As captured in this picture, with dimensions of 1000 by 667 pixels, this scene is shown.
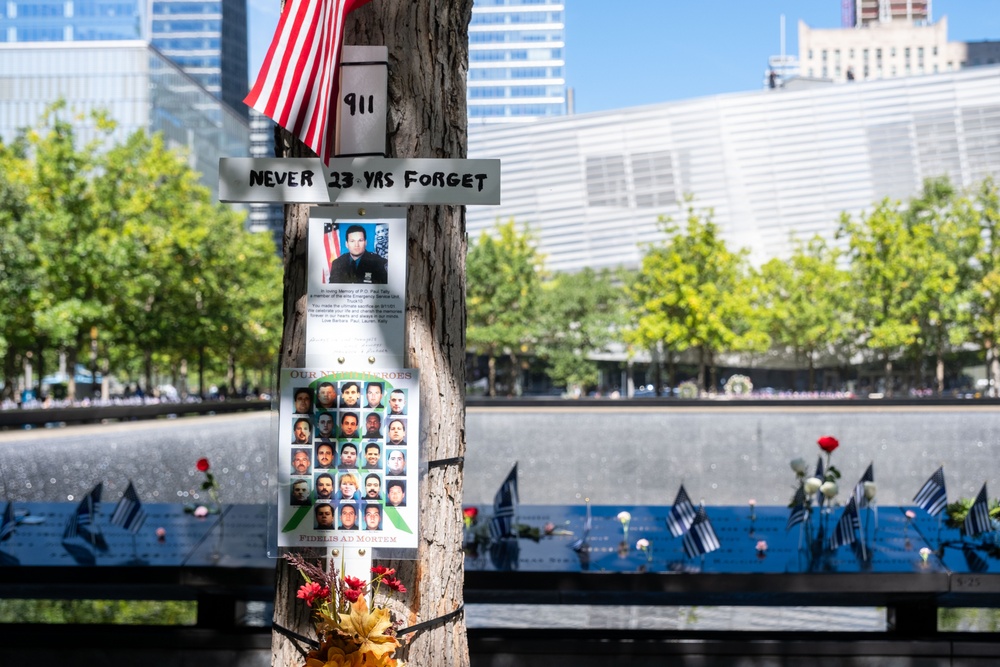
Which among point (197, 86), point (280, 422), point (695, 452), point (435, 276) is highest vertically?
point (197, 86)

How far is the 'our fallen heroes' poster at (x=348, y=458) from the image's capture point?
2818mm

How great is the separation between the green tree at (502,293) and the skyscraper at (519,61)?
266 feet

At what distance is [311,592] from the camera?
267cm

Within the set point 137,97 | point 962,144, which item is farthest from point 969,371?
point 137,97

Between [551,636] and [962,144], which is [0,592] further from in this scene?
[962,144]

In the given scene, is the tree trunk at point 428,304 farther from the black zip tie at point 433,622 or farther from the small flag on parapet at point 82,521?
the small flag on parapet at point 82,521

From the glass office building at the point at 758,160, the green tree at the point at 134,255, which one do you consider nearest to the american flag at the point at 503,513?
the green tree at the point at 134,255

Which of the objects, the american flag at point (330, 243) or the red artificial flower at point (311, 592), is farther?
the american flag at point (330, 243)

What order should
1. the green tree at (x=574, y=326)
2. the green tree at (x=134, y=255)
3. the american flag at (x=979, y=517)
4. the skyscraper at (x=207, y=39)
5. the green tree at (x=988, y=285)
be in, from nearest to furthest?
the american flag at (x=979, y=517), the green tree at (x=134, y=255), the green tree at (x=988, y=285), the green tree at (x=574, y=326), the skyscraper at (x=207, y=39)

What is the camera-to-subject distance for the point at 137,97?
251 ft

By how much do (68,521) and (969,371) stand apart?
65296 millimetres

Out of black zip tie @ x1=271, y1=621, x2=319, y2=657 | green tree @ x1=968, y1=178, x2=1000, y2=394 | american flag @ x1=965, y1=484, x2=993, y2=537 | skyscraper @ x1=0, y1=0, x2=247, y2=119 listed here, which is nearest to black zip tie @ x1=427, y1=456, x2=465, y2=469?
black zip tie @ x1=271, y1=621, x2=319, y2=657

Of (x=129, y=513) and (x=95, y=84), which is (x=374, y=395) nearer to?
(x=129, y=513)

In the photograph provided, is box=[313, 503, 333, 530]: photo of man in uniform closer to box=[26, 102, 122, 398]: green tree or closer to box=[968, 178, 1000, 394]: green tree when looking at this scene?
box=[26, 102, 122, 398]: green tree
